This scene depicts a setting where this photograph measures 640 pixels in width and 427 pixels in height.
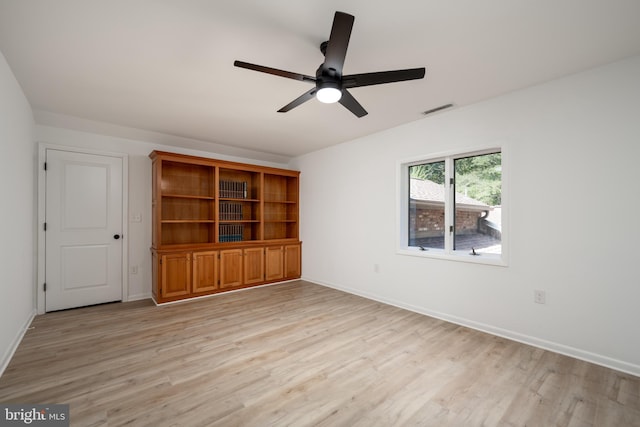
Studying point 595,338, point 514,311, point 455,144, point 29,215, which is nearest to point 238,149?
point 29,215

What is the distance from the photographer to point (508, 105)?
2.92m

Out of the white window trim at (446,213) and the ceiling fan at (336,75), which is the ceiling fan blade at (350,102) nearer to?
the ceiling fan at (336,75)

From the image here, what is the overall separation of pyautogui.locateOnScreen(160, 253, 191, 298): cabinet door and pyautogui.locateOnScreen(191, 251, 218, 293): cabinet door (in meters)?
0.10

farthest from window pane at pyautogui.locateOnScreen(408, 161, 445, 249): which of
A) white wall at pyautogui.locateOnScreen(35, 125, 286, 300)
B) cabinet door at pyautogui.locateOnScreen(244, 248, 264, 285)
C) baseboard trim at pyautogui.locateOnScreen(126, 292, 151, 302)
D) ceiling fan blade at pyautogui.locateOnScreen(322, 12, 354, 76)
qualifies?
baseboard trim at pyautogui.locateOnScreen(126, 292, 151, 302)

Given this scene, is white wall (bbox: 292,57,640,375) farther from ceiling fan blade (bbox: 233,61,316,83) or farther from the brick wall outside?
ceiling fan blade (bbox: 233,61,316,83)

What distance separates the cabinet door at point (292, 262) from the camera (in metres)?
5.45

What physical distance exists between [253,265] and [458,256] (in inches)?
130

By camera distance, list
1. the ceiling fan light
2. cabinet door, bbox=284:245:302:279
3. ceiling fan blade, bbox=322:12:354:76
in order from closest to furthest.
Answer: ceiling fan blade, bbox=322:12:354:76
the ceiling fan light
cabinet door, bbox=284:245:302:279

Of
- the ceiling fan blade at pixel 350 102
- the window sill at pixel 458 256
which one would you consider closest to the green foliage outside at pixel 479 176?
the window sill at pixel 458 256

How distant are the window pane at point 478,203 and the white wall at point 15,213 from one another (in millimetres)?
4443

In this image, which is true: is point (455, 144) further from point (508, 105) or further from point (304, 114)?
point (304, 114)

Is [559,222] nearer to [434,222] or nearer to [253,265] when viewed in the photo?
[434,222]

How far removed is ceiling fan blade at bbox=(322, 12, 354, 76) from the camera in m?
1.49

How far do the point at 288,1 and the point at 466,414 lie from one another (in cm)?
280
